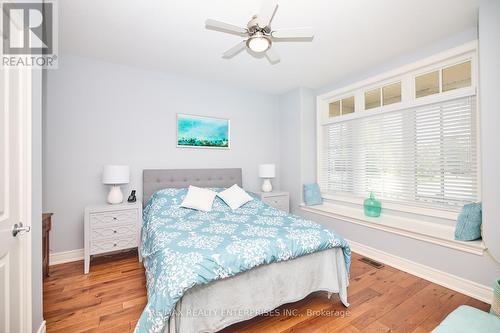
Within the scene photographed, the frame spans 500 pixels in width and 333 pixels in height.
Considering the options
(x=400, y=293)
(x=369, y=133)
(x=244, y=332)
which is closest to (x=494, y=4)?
(x=369, y=133)

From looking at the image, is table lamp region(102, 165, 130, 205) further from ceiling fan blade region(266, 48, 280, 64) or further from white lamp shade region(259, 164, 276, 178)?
ceiling fan blade region(266, 48, 280, 64)

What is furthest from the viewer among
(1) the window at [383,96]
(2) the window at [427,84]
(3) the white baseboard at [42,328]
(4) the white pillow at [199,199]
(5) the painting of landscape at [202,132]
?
(5) the painting of landscape at [202,132]

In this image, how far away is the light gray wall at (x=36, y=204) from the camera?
1427mm

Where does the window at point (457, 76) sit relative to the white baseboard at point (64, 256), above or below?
above

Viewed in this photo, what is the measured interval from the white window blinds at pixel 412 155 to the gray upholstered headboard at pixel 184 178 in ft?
6.28

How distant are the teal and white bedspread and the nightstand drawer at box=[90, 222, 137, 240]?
0.37m

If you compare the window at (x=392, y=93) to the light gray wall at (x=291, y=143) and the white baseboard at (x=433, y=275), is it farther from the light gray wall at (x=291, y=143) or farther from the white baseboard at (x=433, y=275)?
the white baseboard at (x=433, y=275)

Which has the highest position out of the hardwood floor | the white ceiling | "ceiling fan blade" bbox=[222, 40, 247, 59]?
the white ceiling

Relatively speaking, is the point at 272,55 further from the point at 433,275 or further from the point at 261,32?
the point at 433,275

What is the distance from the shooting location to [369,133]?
340cm

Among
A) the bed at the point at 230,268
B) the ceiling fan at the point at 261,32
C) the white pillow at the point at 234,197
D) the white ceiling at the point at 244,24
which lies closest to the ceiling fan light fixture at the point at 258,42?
the ceiling fan at the point at 261,32

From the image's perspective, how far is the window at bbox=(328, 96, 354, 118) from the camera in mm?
3735

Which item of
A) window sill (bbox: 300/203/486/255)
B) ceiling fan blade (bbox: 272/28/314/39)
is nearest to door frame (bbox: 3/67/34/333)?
ceiling fan blade (bbox: 272/28/314/39)

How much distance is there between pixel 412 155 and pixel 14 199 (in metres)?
3.84
